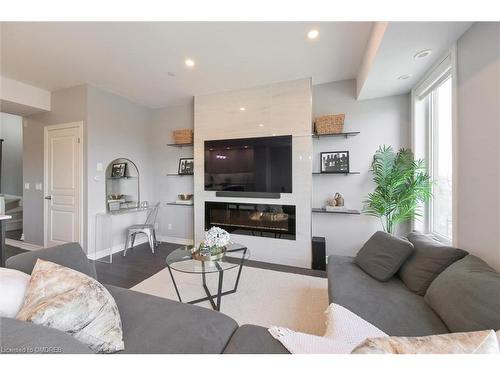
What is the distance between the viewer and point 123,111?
3762 millimetres

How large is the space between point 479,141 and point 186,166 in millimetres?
3851

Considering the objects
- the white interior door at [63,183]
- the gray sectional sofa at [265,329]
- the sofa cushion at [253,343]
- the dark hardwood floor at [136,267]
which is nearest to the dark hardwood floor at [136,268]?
the dark hardwood floor at [136,267]

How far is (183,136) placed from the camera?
12.8 feet

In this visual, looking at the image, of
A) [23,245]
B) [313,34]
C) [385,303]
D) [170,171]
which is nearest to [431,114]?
[313,34]

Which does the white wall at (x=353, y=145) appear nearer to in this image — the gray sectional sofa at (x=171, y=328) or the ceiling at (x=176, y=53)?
the ceiling at (x=176, y=53)

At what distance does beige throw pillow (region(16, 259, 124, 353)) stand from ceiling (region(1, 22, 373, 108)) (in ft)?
7.18

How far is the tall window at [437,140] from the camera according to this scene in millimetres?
2180

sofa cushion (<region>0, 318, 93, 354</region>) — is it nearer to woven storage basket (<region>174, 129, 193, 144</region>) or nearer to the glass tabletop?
the glass tabletop

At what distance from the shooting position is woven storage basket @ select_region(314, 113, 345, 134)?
2.95 meters

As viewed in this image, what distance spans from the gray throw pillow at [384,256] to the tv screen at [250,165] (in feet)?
4.56

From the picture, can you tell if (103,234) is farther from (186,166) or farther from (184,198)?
(186,166)

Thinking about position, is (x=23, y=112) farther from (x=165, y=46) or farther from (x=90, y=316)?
(x=90, y=316)

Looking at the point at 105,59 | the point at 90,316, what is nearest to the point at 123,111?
the point at 105,59

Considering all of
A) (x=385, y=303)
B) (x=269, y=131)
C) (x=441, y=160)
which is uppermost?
(x=269, y=131)
